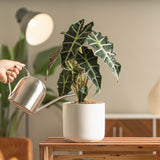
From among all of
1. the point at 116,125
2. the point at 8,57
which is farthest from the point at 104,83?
the point at 8,57

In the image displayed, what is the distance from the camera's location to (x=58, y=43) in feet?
11.7

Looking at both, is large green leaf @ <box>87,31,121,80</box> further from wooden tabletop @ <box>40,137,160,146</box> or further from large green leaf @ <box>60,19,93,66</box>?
wooden tabletop @ <box>40,137,160,146</box>

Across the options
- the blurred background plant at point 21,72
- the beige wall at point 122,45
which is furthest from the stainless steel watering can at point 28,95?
the beige wall at point 122,45

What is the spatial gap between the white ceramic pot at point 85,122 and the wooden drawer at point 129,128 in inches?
70.1

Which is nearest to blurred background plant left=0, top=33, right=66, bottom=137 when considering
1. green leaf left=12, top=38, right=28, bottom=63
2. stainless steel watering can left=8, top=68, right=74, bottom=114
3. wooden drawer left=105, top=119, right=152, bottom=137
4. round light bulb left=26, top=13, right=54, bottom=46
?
green leaf left=12, top=38, right=28, bottom=63

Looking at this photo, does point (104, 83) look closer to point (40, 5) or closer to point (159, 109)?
point (159, 109)

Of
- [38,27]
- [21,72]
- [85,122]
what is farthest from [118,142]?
[21,72]

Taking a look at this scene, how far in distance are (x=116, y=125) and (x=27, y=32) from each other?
1.20 metres

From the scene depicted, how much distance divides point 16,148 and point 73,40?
2016mm

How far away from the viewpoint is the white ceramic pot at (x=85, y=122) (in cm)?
124

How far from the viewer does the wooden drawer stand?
3.00 metres

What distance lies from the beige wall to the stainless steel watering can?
228 cm

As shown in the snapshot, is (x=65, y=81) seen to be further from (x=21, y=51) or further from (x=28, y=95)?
(x=21, y=51)

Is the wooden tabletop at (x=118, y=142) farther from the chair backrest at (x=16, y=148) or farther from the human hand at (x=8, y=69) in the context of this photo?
the chair backrest at (x=16, y=148)
